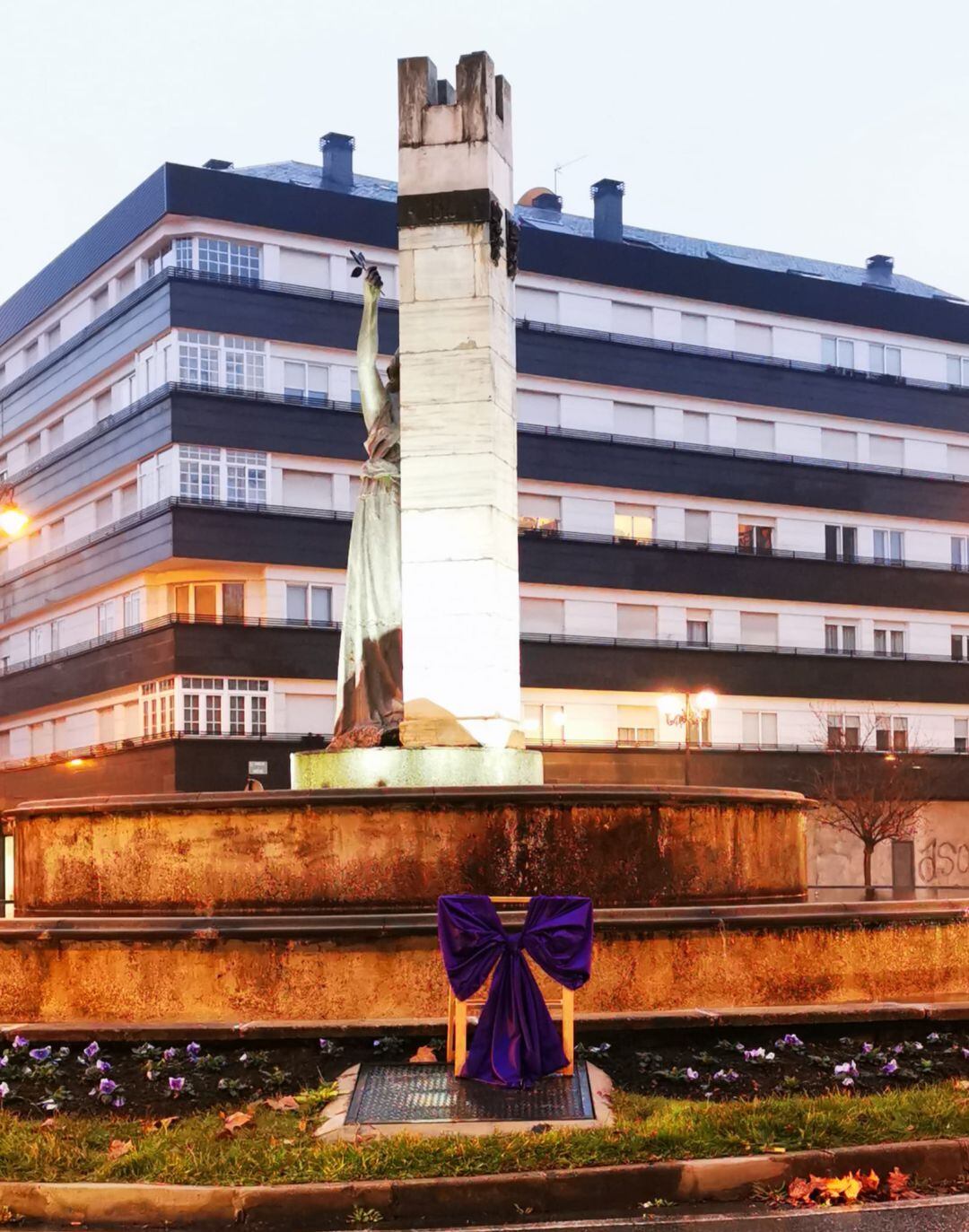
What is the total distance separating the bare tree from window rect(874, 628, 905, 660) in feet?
10.2

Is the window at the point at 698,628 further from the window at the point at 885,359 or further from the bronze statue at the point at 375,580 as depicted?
the bronze statue at the point at 375,580

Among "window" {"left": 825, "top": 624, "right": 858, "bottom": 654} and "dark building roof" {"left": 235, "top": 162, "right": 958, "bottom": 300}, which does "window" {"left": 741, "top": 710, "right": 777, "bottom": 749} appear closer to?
"window" {"left": 825, "top": 624, "right": 858, "bottom": 654}

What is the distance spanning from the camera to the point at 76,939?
41.5 feet

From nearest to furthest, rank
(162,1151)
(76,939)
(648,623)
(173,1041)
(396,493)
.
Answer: (162,1151) < (173,1041) < (76,939) < (396,493) < (648,623)

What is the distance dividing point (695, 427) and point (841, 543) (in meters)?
6.47

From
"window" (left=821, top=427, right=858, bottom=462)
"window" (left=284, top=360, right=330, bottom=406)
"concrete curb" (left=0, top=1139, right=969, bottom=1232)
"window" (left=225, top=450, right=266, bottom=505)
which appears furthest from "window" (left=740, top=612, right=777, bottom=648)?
"concrete curb" (left=0, top=1139, right=969, bottom=1232)

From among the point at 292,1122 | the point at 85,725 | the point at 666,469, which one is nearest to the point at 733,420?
the point at 666,469

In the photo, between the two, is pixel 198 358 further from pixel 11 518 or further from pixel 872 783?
pixel 11 518

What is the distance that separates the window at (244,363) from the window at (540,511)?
29.9ft

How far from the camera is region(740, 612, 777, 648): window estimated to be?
2223 inches

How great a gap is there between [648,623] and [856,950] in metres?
42.0

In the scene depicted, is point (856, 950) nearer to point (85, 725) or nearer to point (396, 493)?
point (396, 493)

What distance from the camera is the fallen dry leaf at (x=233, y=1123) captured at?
31.9 ft

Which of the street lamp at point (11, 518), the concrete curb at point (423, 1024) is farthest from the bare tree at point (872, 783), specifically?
the concrete curb at point (423, 1024)
